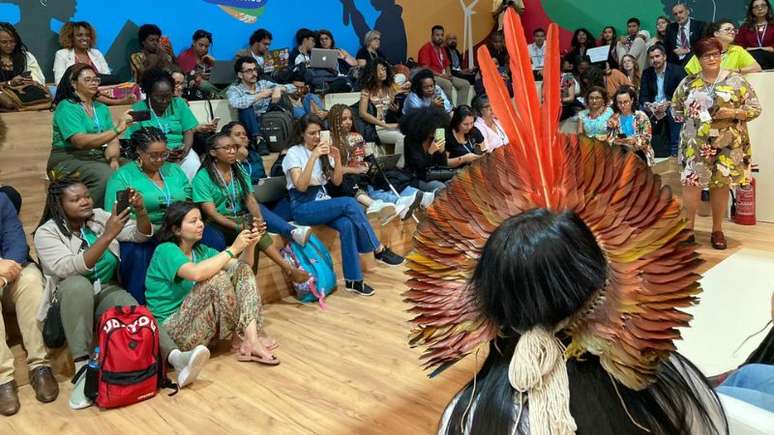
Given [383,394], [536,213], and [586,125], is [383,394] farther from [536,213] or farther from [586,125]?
[586,125]

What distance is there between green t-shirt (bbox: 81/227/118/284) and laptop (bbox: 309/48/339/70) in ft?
13.3

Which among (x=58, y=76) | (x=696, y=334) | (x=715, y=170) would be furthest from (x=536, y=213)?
(x=58, y=76)

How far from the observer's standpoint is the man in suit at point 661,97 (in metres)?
6.51

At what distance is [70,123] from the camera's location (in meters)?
3.60

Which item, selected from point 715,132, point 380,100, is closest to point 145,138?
point 380,100

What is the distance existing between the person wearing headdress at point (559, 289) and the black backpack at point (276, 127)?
4.41 m

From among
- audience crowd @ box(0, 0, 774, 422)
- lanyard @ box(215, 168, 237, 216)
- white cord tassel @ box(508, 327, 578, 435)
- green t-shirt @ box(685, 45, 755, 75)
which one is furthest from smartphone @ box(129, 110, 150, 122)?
green t-shirt @ box(685, 45, 755, 75)

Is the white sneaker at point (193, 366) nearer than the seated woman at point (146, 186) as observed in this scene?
Yes

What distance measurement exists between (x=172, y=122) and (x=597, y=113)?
3294mm

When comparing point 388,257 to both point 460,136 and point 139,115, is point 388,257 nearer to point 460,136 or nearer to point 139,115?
point 460,136

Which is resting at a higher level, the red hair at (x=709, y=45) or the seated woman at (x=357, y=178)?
the red hair at (x=709, y=45)

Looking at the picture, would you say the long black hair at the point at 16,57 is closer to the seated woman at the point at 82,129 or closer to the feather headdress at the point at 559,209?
the seated woman at the point at 82,129

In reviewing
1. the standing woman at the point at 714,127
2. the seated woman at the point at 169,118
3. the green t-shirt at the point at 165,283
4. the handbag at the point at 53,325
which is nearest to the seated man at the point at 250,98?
Result: the seated woman at the point at 169,118

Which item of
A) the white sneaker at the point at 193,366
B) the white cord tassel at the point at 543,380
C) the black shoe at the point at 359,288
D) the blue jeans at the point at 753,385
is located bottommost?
the black shoe at the point at 359,288
